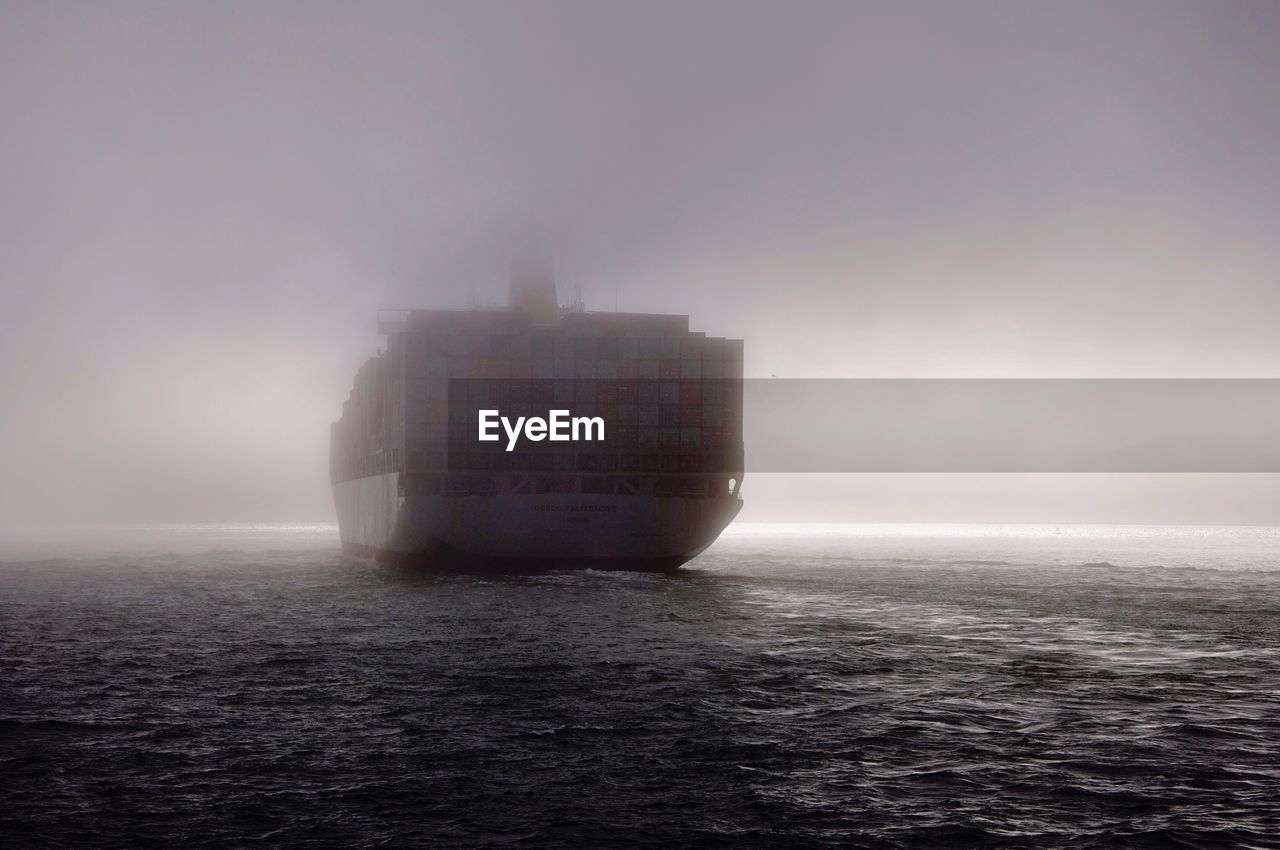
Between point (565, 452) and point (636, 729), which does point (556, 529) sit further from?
point (636, 729)

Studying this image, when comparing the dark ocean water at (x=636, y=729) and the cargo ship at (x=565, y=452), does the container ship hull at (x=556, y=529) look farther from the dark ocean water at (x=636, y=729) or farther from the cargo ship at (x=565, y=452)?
the dark ocean water at (x=636, y=729)

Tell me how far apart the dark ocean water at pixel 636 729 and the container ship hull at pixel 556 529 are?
13869mm

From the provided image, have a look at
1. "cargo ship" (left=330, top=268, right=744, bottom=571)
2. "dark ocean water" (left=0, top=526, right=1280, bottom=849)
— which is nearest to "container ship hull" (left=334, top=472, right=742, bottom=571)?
"cargo ship" (left=330, top=268, right=744, bottom=571)

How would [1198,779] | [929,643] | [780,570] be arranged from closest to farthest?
1. [1198,779]
2. [929,643]
3. [780,570]

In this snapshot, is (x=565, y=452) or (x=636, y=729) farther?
(x=565, y=452)

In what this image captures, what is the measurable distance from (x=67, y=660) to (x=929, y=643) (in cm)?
2772

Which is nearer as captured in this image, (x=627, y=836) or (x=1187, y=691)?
(x=627, y=836)

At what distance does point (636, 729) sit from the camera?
20766 millimetres

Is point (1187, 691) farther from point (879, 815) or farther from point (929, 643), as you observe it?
point (879, 815)

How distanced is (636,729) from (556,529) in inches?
1536

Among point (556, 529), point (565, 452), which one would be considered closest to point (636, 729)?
point (556, 529)

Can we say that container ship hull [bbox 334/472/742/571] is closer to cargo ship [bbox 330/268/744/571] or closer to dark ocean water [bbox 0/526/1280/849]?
cargo ship [bbox 330/268/744/571]

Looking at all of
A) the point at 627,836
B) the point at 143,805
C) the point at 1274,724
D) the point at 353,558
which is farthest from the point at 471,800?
the point at 353,558

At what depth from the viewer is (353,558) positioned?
9938 centimetres
